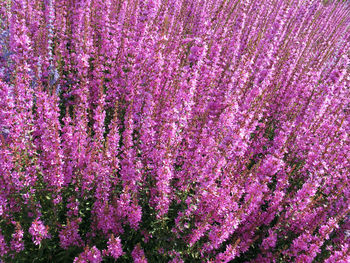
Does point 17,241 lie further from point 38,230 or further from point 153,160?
point 153,160

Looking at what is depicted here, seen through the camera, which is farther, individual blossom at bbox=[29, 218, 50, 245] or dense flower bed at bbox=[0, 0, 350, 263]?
dense flower bed at bbox=[0, 0, 350, 263]

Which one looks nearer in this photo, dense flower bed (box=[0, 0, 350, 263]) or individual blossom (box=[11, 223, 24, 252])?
individual blossom (box=[11, 223, 24, 252])

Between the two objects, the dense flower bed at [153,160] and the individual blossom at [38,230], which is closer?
the individual blossom at [38,230]

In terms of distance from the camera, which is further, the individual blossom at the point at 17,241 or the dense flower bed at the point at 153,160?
the dense flower bed at the point at 153,160

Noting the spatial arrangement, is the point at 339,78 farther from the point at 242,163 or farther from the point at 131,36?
the point at 131,36

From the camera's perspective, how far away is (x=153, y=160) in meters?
3.81

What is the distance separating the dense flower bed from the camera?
341 centimetres

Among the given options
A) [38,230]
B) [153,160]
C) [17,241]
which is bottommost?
[17,241]

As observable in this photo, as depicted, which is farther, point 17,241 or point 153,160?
point 153,160

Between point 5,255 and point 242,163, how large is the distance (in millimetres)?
3527

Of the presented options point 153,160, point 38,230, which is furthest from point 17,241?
point 153,160

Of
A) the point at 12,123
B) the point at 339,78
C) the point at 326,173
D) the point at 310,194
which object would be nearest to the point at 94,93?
the point at 12,123

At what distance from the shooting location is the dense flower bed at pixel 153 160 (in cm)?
341

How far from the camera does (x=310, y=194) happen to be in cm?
414
